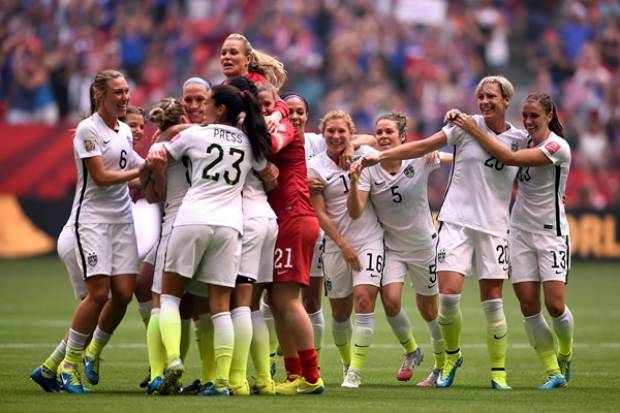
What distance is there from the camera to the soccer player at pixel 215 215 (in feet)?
32.3

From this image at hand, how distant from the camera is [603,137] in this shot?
93.9ft

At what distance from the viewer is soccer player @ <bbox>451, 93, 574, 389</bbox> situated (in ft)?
37.0

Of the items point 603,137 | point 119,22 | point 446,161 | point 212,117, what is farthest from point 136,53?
point 212,117

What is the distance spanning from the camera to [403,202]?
12141 millimetres

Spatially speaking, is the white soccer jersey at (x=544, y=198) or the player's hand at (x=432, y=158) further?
the player's hand at (x=432, y=158)

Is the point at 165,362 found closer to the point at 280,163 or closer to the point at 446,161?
the point at 280,163

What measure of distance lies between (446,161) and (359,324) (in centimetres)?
182

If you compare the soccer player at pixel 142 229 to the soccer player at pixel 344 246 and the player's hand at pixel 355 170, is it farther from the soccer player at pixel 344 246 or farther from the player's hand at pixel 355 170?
the player's hand at pixel 355 170

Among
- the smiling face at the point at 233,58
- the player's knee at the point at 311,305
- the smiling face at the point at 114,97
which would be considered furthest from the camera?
the player's knee at the point at 311,305

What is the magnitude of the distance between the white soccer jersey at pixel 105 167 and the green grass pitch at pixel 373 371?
54.6 inches

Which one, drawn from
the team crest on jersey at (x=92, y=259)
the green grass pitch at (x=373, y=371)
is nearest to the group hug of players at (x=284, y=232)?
the team crest on jersey at (x=92, y=259)

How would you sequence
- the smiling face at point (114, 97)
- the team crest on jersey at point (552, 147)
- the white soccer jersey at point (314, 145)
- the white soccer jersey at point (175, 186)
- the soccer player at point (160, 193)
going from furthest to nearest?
the white soccer jersey at point (314, 145) < the team crest on jersey at point (552, 147) < the smiling face at point (114, 97) < the white soccer jersey at point (175, 186) < the soccer player at point (160, 193)

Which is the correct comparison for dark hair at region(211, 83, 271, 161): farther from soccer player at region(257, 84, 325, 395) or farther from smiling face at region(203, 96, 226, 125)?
soccer player at region(257, 84, 325, 395)

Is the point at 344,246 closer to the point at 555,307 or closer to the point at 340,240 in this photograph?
the point at 340,240
